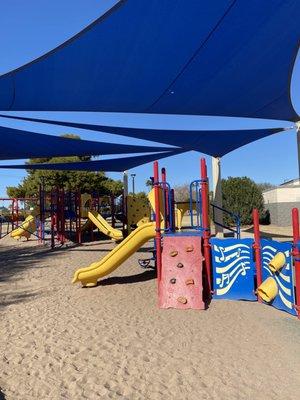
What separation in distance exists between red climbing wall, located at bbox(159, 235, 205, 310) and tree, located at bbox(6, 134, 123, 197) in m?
25.3

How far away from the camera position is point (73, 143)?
12.1 meters

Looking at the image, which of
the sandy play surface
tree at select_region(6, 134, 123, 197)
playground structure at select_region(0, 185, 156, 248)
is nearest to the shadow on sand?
the sandy play surface

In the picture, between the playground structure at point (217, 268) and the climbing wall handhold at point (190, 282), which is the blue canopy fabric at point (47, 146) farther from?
the climbing wall handhold at point (190, 282)

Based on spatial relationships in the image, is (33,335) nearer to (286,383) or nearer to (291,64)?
(286,383)

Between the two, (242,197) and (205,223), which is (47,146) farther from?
(242,197)

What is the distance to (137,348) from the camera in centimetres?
430

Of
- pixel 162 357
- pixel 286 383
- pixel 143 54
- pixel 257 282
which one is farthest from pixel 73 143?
pixel 286 383

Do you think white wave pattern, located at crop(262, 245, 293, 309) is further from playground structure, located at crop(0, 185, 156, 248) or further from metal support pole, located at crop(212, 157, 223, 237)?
metal support pole, located at crop(212, 157, 223, 237)

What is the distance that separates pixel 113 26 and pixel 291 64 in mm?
3138

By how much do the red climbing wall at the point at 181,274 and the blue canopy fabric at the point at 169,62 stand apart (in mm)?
2663

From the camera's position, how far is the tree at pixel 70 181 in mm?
34250

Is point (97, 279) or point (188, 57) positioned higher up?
point (188, 57)

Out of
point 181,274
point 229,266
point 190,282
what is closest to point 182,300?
point 190,282

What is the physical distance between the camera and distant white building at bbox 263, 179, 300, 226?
23969mm
